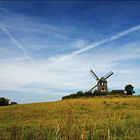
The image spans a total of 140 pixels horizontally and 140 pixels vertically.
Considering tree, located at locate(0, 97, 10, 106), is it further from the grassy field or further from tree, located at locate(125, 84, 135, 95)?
the grassy field

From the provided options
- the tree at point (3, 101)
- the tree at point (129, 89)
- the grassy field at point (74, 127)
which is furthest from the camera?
the tree at point (129, 89)

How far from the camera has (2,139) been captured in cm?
854

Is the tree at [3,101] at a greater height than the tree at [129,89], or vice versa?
the tree at [129,89]

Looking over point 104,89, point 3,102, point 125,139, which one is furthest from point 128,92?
point 125,139

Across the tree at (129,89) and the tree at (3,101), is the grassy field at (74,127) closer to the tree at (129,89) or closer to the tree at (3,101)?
the tree at (3,101)

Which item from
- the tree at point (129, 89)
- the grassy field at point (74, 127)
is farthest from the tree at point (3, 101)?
the grassy field at point (74, 127)

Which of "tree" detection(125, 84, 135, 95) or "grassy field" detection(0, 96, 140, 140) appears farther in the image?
"tree" detection(125, 84, 135, 95)

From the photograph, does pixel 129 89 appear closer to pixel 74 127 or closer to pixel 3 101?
pixel 3 101

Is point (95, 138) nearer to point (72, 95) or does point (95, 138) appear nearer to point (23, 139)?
point (23, 139)

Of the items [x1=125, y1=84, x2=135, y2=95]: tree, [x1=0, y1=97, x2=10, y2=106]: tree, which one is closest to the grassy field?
[x1=0, y1=97, x2=10, y2=106]: tree

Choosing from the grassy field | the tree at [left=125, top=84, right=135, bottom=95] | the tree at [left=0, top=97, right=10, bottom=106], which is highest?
the tree at [left=125, top=84, right=135, bottom=95]

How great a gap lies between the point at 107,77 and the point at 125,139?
91.5 metres

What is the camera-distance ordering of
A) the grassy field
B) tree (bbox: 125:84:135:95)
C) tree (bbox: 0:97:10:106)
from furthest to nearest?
tree (bbox: 125:84:135:95) → tree (bbox: 0:97:10:106) → the grassy field

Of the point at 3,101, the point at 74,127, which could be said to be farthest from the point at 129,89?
the point at 74,127
